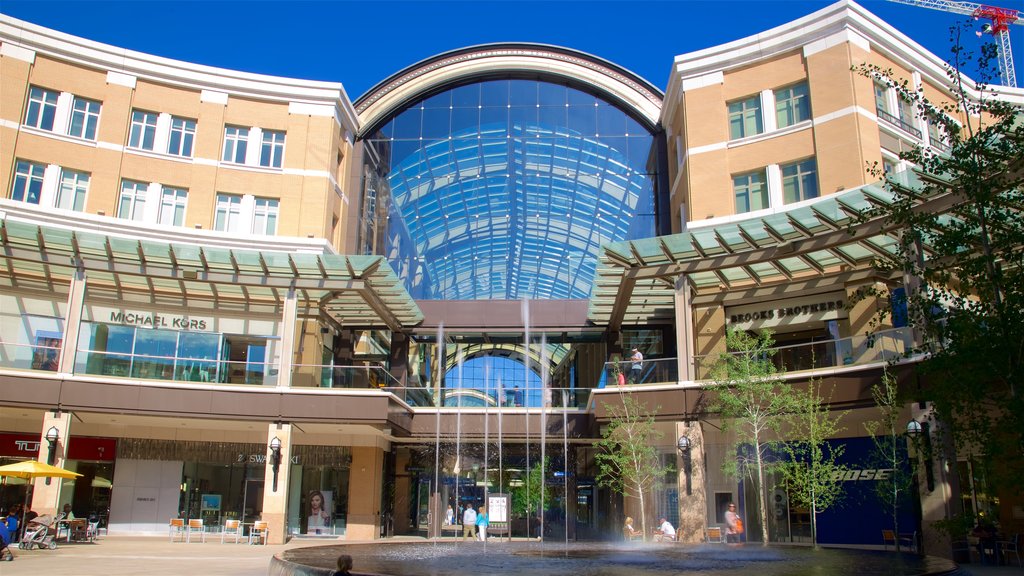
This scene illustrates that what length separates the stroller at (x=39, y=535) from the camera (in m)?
20.4

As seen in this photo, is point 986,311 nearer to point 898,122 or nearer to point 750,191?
point 750,191

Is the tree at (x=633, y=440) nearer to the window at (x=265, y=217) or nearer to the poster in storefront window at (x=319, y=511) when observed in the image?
the poster in storefront window at (x=319, y=511)

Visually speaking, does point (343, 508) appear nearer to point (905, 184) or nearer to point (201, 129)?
point (201, 129)

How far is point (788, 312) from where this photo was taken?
26.6 meters

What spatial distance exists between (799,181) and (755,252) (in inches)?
244

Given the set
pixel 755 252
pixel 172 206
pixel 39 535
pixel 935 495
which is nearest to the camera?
pixel 935 495

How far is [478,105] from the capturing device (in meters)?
38.4

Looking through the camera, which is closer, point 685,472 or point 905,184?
point 905,184

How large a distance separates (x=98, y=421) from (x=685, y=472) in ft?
67.8

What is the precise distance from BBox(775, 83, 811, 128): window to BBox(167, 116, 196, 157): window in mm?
23262

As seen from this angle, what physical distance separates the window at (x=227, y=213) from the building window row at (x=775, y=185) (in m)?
19.9

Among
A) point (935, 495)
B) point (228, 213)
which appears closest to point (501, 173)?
point (228, 213)

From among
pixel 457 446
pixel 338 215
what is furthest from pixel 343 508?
pixel 338 215

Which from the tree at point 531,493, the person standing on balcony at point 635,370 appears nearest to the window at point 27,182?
the tree at point 531,493
